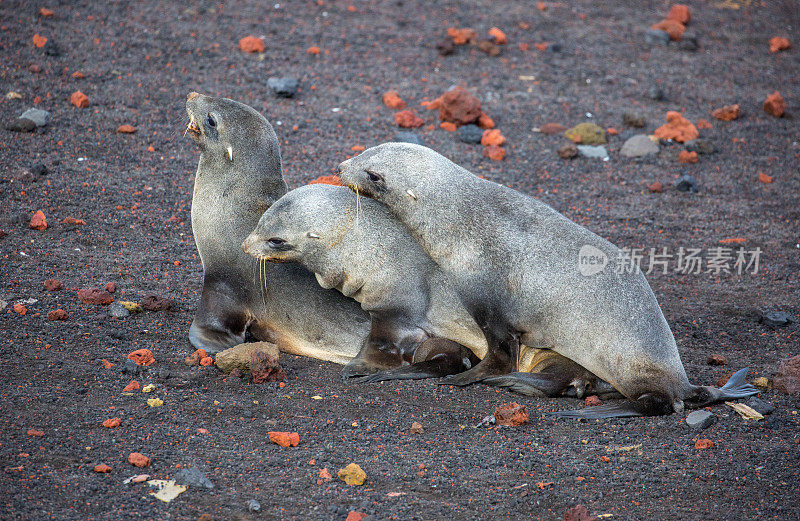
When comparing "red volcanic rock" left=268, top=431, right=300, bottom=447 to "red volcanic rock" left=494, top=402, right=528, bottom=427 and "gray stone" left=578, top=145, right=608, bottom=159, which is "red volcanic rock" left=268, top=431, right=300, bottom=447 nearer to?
"red volcanic rock" left=494, top=402, right=528, bottom=427

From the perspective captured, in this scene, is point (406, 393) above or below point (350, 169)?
below

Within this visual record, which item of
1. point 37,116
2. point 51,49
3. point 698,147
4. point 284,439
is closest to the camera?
point 284,439

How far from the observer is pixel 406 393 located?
600 centimetres

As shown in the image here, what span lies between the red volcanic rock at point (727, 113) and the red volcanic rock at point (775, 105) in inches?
18.4

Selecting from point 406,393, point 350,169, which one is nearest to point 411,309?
point 406,393

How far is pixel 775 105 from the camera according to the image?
11.3 metres

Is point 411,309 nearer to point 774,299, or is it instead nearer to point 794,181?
point 774,299

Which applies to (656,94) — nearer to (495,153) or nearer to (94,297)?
(495,153)

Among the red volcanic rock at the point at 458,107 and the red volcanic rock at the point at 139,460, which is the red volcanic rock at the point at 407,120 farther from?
the red volcanic rock at the point at 139,460

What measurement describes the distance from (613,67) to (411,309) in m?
7.26

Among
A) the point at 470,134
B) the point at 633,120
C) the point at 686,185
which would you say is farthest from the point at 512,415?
the point at 633,120

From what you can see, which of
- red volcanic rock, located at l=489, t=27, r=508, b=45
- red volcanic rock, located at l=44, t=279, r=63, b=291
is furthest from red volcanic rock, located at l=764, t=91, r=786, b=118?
red volcanic rock, located at l=44, t=279, r=63, b=291

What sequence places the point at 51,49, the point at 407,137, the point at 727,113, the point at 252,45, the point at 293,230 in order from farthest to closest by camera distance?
the point at 252,45, the point at 727,113, the point at 51,49, the point at 407,137, the point at 293,230

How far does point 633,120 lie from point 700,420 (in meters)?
5.87
